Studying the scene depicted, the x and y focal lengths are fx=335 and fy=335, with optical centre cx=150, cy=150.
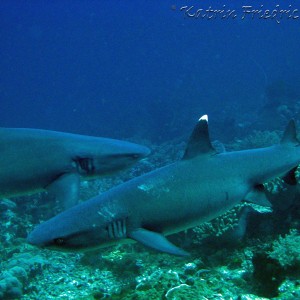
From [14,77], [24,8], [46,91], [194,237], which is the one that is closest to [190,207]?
[194,237]

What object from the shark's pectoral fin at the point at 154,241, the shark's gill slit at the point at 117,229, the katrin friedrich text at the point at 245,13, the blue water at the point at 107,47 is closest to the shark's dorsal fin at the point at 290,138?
the shark's pectoral fin at the point at 154,241

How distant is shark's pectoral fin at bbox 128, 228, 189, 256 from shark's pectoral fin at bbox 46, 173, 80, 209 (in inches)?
27.1

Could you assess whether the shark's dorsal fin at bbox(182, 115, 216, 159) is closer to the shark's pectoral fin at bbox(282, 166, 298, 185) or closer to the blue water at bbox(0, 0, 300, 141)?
the shark's pectoral fin at bbox(282, 166, 298, 185)

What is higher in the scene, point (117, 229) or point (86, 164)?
point (86, 164)

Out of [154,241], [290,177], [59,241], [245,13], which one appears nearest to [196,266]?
[290,177]

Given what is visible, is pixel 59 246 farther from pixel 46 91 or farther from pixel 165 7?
pixel 46 91

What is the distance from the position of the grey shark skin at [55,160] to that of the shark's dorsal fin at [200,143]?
1.72ft

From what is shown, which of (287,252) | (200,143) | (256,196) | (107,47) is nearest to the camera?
(200,143)

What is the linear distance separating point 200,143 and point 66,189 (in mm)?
1416

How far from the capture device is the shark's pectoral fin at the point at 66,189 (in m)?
3.23

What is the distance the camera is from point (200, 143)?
11.2 feet

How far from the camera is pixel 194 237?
5559mm

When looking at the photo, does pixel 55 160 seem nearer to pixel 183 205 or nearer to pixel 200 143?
pixel 183 205

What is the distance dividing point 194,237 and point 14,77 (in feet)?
666
